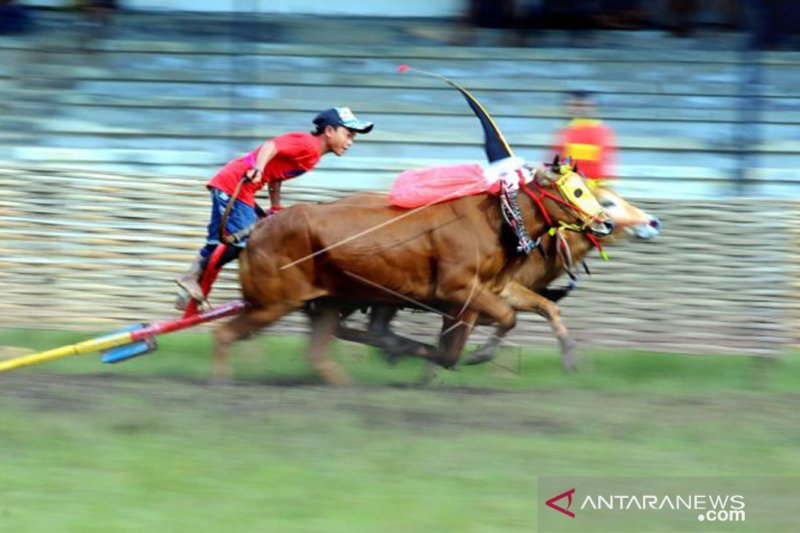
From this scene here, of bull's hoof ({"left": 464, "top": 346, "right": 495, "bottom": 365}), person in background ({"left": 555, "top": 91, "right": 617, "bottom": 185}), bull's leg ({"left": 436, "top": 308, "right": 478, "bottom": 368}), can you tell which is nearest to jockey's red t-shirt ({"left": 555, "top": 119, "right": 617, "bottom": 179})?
person in background ({"left": 555, "top": 91, "right": 617, "bottom": 185})

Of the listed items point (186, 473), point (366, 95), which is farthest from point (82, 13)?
point (186, 473)

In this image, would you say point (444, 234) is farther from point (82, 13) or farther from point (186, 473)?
point (82, 13)

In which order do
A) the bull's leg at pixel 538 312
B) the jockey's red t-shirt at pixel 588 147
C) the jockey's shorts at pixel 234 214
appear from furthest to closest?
1. the jockey's red t-shirt at pixel 588 147
2. the bull's leg at pixel 538 312
3. the jockey's shorts at pixel 234 214

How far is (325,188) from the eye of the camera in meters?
11.5

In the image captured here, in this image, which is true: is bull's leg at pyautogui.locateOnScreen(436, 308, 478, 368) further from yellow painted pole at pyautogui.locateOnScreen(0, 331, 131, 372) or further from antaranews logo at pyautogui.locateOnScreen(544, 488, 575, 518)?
antaranews logo at pyautogui.locateOnScreen(544, 488, 575, 518)

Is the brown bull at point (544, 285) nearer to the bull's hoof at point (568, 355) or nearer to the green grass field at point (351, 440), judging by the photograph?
the bull's hoof at point (568, 355)

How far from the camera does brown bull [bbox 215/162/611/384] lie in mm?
8867

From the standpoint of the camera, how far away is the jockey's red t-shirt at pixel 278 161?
895 centimetres

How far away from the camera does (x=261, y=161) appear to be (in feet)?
28.9

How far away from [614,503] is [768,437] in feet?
5.66

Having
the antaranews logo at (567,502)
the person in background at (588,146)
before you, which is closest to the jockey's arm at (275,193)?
the person in background at (588,146)

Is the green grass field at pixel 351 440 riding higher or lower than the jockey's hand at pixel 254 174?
lower

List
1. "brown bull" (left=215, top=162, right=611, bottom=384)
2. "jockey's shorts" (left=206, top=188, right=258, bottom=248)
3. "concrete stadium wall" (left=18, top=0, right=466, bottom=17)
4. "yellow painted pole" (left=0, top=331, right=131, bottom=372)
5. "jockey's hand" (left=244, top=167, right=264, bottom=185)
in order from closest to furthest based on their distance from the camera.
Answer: "yellow painted pole" (left=0, top=331, right=131, bottom=372) < "jockey's hand" (left=244, top=167, right=264, bottom=185) < "brown bull" (left=215, top=162, right=611, bottom=384) < "jockey's shorts" (left=206, top=188, right=258, bottom=248) < "concrete stadium wall" (left=18, top=0, right=466, bottom=17)

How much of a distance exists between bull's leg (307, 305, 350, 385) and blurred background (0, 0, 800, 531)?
430mm
